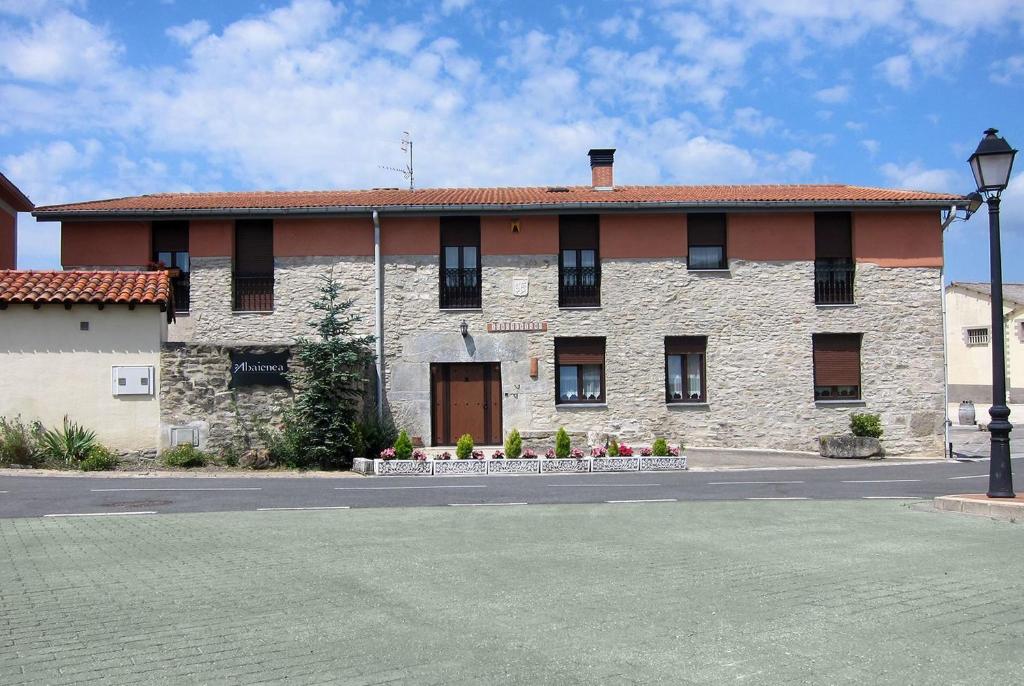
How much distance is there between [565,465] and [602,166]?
10784 mm

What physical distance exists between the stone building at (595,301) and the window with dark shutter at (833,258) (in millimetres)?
58

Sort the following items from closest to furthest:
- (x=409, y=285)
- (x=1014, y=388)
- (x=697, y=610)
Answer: (x=697, y=610) → (x=409, y=285) → (x=1014, y=388)

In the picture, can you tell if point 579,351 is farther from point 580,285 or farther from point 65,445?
point 65,445

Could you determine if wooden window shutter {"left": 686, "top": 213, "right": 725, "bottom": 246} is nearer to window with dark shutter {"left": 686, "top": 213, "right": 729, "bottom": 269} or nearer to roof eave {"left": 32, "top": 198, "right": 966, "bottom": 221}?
window with dark shutter {"left": 686, "top": 213, "right": 729, "bottom": 269}

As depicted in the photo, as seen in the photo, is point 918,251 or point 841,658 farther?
point 918,251

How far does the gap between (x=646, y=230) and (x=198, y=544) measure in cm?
1627

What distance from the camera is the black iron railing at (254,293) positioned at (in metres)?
22.0

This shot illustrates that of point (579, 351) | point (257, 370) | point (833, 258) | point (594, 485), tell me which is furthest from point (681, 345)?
point (257, 370)

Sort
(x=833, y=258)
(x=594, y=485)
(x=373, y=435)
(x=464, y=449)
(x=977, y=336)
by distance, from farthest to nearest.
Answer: (x=977, y=336), (x=833, y=258), (x=373, y=435), (x=464, y=449), (x=594, y=485)

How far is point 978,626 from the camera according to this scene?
5.02 m

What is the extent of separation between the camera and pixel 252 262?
867 inches

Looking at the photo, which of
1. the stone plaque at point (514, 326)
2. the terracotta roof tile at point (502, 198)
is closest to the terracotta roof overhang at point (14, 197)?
the terracotta roof tile at point (502, 198)

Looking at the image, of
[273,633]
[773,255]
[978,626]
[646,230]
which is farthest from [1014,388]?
[273,633]

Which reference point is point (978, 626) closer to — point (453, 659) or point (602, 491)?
point (453, 659)
